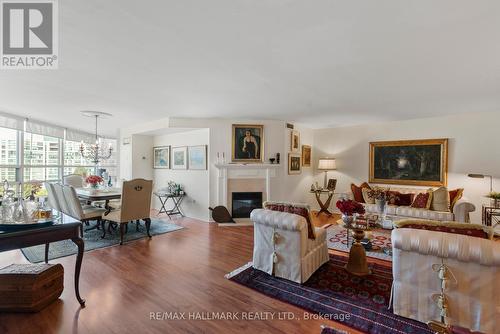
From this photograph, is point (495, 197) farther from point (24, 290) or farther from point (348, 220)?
point (24, 290)

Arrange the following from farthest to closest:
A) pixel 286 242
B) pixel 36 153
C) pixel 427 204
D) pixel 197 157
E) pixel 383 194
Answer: pixel 36 153 → pixel 197 157 → pixel 383 194 → pixel 427 204 → pixel 286 242

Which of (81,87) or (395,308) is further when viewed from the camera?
(81,87)

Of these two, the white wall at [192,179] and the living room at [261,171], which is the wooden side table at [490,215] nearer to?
the living room at [261,171]

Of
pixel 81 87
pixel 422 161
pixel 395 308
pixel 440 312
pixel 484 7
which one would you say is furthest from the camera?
pixel 422 161

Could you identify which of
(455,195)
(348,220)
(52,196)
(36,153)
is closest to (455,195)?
(455,195)

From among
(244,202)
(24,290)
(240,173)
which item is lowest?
(24,290)

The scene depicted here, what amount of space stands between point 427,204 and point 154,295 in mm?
5097

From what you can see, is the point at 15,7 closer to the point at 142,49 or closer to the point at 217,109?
the point at 142,49

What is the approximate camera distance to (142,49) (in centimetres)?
243

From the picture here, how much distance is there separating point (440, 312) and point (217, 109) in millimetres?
4239

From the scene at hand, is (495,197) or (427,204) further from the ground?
(495,197)

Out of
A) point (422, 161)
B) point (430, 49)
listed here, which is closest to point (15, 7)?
point (430, 49)

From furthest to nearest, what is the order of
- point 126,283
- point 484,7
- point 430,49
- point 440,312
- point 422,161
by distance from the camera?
point 422,161 < point 126,283 < point 430,49 < point 440,312 < point 484,7

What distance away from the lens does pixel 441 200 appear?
184 inches
